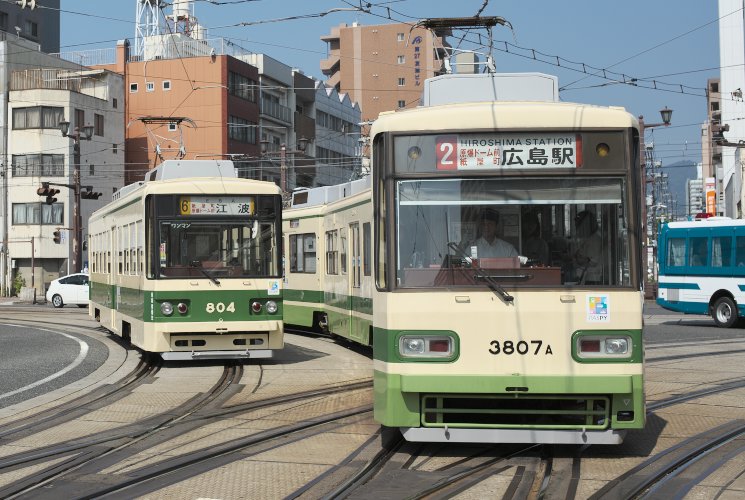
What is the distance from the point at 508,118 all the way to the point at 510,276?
3.98 feet

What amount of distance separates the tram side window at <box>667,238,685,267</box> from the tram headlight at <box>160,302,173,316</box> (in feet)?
51.9

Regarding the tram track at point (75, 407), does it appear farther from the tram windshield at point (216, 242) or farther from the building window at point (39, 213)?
the building window at point (39, 213)

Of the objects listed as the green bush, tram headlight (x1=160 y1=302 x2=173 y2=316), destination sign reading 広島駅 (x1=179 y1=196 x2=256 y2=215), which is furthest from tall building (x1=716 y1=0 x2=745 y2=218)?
tram headlight (x1=160 y1=302 x2=173 y2=316)

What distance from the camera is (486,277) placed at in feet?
25.8

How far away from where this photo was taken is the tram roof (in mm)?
8016

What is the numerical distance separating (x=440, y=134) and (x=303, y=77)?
7153 centimetres

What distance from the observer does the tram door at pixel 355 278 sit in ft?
54.3

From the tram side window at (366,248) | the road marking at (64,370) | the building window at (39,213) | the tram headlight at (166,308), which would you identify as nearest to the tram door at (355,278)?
the tram side window at (366,248)

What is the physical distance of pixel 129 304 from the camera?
1719cm

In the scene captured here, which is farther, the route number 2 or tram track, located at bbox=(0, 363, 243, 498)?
the route number 2

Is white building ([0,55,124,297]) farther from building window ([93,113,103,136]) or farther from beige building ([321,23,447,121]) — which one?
beige building ([321,23,447,121])

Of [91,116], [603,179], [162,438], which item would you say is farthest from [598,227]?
[91,116]

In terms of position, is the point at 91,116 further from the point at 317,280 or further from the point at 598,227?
the point at 598,227

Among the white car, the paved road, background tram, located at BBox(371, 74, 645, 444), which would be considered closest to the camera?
background tram, located at BBox(371, 74, 645, 444)
